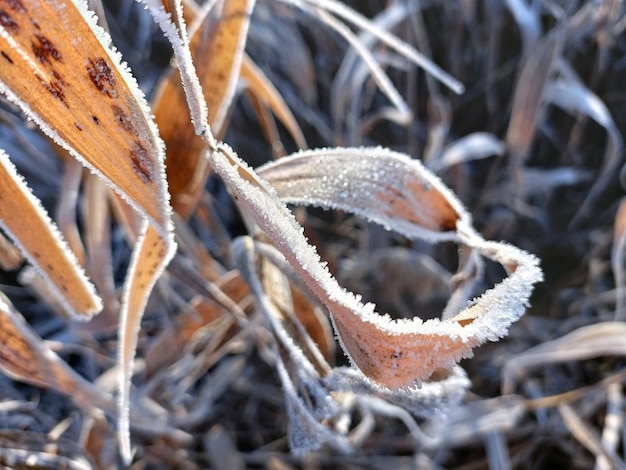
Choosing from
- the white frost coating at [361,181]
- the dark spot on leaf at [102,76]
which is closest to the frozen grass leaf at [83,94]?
the dark spot on leaf at [102,76]

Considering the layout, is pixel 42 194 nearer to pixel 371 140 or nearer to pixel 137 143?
pixel 371 140

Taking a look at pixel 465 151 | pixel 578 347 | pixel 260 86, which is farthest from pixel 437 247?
pixel 260 86

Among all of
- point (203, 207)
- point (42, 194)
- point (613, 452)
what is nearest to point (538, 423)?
point (613, 452)

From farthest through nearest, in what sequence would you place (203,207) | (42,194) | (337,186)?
(42,194) < (203,207) < (337,186)

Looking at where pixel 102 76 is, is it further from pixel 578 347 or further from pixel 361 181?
pixel 578 347

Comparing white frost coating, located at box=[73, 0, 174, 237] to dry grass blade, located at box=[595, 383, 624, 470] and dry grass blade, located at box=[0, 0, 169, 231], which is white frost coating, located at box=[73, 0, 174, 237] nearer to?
dry grass blade, located at box=[0, 0, 169, 231]

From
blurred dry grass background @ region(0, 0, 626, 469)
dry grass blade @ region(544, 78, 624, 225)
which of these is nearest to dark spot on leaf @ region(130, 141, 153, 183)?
blurred dry grass background @ region(0, 0, 626, 469)
